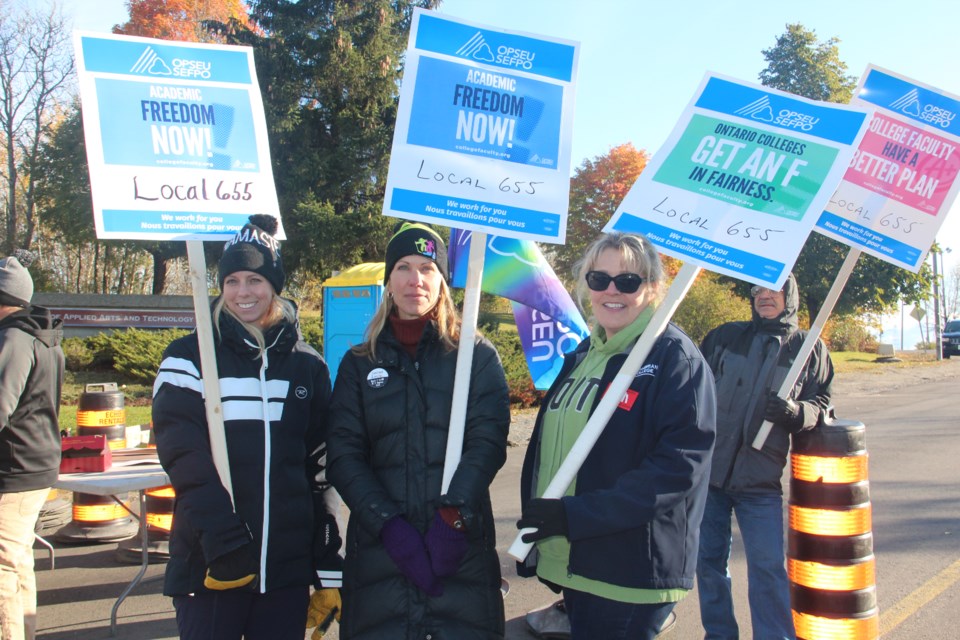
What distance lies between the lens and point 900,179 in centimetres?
385

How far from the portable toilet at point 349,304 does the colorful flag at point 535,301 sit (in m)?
3.48

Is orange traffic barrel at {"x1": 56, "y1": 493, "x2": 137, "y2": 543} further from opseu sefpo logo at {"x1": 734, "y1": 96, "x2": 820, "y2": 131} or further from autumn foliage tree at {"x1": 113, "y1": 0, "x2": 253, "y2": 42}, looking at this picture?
autumn foliage tree at {"x1": 113, "y1": 0, "x2": 253, "y2": 42}

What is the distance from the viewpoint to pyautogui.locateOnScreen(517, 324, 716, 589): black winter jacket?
7.47ft

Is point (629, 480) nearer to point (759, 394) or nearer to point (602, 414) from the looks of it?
point (602, 414)

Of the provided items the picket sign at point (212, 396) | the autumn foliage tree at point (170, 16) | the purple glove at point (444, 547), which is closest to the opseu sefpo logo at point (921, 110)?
the purple glove at point (444, 547)

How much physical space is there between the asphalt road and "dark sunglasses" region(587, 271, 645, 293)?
2.14 meters

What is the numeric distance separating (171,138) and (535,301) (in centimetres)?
298

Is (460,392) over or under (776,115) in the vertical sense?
under

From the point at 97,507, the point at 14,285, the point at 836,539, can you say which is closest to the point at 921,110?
the point at 836,539

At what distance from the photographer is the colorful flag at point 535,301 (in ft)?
17.3

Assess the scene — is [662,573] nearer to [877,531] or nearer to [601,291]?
[601,291]

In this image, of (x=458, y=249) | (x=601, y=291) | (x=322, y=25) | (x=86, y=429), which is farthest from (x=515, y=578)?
(x=322, y=25)

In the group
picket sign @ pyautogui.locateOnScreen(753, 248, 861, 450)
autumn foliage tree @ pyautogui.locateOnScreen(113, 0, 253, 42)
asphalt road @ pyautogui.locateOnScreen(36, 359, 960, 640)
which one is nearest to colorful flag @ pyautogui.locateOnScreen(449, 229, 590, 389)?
asphalt road @ pyautogui.locateOnScreen(36, 359, 960, 640)

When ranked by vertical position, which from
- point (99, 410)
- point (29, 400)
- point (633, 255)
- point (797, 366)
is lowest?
point (99, 410)
